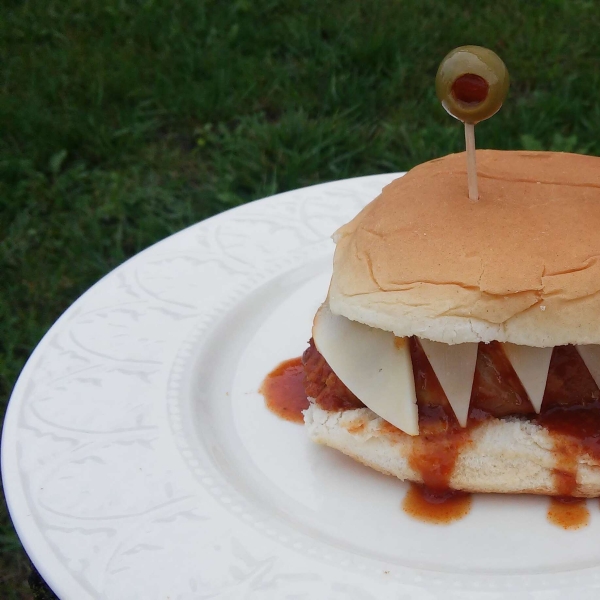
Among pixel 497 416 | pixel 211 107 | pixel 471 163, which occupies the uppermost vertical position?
pixel 211 107

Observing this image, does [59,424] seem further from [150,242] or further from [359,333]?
[150,242]

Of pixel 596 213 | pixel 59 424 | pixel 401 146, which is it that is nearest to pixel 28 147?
pixel 401 146

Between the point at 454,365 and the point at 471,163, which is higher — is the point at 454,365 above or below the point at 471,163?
below

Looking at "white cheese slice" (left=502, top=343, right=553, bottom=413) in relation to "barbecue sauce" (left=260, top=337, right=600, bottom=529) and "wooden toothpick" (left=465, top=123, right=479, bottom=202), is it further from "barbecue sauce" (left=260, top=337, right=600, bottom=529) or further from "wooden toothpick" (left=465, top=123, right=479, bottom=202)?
"wooden toothpick" (left=465, top=123, right=479, bottom=202)

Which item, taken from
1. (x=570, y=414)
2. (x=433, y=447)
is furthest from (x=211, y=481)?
(x=570, y=414)

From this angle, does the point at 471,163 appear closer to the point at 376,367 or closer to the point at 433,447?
the point at 376,367
